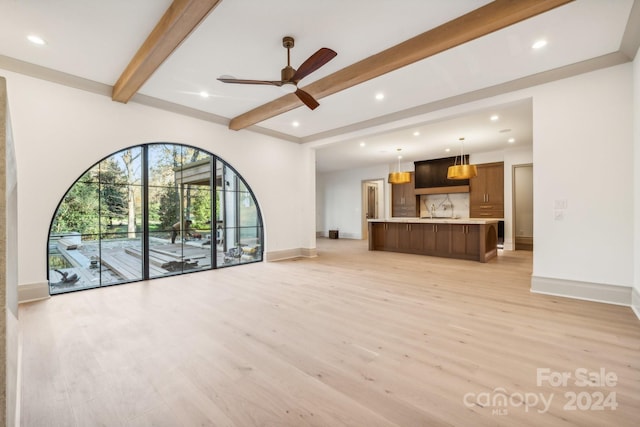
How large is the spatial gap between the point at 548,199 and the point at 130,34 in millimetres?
5283

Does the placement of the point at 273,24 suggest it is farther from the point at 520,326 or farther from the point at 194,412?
the point at 520,326

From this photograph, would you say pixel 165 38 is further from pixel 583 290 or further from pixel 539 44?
pixel 583 290

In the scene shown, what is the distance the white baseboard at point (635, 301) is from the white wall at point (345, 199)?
7.27m

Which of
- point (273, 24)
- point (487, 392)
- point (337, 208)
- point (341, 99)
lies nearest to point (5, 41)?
point (273, 24)

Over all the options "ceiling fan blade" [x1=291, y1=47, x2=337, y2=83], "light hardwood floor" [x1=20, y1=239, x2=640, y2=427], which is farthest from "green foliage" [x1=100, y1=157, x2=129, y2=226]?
"ceiling fan blade" [x1=291, y1=47, x2=337, y2=83]

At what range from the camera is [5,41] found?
293cm

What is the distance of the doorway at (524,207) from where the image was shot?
8211 millimetres

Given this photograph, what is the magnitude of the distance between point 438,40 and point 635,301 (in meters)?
3.46

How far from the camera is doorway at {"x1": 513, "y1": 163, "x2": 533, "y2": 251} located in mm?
8211

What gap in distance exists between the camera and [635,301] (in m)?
2.95

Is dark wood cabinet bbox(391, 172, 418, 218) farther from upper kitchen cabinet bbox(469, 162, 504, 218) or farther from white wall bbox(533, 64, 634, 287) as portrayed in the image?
white wall bbox(533, 64, 634, 287)

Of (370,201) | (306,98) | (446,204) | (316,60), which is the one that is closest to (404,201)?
(446,204)

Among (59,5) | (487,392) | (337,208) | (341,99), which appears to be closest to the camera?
(487,392)

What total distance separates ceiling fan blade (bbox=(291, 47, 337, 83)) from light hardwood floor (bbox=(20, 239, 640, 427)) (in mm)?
2547
